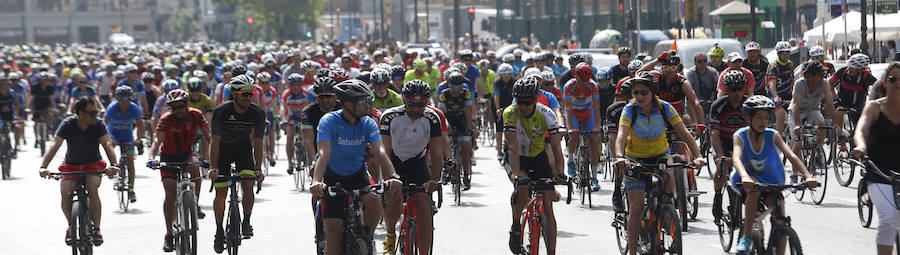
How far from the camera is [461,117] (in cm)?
1689

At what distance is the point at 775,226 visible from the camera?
8.47 m

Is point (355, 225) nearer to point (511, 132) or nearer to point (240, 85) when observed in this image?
point (511, 132)

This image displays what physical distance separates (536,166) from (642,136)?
0.87 m

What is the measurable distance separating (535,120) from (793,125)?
268 inches

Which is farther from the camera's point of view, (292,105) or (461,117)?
(292,105)

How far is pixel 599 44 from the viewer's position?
55469mm

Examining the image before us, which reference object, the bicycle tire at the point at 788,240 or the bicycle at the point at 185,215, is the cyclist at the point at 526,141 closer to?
the bicycle tire at the point at 788,240

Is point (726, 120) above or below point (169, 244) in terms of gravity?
above

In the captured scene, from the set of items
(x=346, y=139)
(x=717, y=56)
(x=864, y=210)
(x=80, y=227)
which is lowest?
(x=864, y=210)

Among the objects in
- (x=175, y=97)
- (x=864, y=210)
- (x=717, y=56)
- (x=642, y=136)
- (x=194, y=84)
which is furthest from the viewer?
(x=717, y=56)

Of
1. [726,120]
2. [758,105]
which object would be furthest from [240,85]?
[758,105]

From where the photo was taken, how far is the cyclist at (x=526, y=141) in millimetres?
10289

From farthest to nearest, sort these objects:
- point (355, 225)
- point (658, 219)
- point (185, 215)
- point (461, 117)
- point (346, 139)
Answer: point (461, 117), point (185, 215), point (658, 219), point (346, 139), point (355, 225)

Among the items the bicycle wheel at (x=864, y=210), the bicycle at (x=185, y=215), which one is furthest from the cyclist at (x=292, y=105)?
the bicycle wheel at (x=864, y=210)
